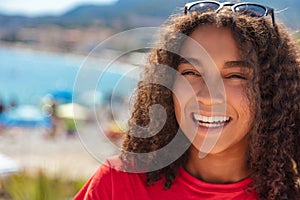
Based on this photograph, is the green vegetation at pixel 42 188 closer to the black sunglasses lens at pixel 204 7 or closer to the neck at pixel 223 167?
the neck at pixel 223 167

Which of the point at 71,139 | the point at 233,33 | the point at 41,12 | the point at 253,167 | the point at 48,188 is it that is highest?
the point at 41,12

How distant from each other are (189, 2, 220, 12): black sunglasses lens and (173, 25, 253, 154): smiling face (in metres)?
0.07

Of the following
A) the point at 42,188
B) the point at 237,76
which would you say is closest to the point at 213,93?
the point at 237,76

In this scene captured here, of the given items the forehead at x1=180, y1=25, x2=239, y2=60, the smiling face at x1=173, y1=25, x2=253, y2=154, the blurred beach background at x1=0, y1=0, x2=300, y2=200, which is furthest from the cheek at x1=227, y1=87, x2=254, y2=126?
the blurred beach background at x1=0, y1=0, x2=300, y2=200

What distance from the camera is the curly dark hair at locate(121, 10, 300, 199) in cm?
198

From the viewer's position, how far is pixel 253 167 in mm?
2021

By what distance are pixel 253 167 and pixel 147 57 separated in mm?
510

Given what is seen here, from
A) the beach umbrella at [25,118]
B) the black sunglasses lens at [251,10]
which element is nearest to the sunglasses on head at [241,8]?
the black sunglasses lens at [251,10]

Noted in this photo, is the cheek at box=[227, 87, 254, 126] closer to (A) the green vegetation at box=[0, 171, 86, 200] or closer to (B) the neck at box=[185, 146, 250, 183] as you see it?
(B) the neck at box=[185, 146, 250, 183]

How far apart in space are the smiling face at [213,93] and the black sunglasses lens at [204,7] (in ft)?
0.23

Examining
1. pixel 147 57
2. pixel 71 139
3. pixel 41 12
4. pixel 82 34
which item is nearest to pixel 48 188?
pixel 147 57

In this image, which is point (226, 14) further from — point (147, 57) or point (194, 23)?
point (147, 57)

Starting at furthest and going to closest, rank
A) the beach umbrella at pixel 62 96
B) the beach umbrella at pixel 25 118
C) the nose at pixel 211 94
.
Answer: the beach umbrella at pixel 62 96 → the beach umbrella at pixel 25 118 → the nose at pixel 211 94

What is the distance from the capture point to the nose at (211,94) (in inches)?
74.0
